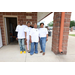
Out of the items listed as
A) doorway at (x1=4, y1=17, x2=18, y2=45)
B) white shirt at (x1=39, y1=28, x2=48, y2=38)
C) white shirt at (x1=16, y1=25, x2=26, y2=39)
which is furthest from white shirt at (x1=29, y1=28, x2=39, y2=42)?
doorway at (x1=4, y1=17, x2=18, y2=45)

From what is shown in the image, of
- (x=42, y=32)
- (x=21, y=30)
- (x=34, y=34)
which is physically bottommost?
(x=34, y=34)

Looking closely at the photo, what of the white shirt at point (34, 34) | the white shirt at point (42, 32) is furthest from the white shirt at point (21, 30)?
the white shirt at point (42, 32)

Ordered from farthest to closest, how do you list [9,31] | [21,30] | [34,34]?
[9,31] < [21,30] < [34,34]

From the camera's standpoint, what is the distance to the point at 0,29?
422cm

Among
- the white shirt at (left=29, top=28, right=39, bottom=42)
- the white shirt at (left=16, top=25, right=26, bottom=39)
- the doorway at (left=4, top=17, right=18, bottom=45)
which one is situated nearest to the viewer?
the white shirt at (left=29, top=28, right=39, bottom=42)

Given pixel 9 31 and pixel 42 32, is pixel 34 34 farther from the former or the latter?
pixel 9 31

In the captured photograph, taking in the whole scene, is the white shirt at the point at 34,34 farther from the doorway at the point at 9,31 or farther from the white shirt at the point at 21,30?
the doorway at the point at 9,31

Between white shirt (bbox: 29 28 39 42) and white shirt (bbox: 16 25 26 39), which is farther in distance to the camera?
white shirt (bbox: 16 25 26 39)

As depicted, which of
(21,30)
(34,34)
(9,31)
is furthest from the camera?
(9,31)

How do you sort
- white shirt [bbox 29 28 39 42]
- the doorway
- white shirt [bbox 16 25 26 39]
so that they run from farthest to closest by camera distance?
1. the doorway
2. white shirt [bbox 16 25 26 39]
3. white shirt [bbox 29 28 39 42]

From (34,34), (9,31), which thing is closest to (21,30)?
(34,34)

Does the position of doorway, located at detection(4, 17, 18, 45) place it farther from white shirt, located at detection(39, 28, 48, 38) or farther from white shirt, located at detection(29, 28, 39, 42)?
white shirt, located at detection(39, 28, 48, 38)
